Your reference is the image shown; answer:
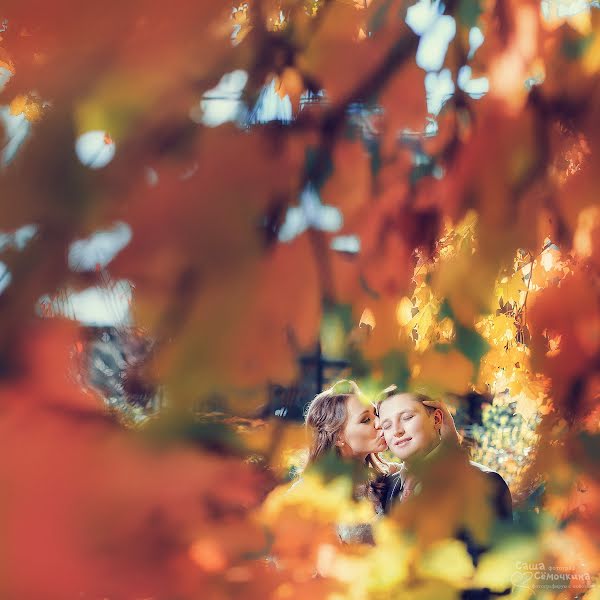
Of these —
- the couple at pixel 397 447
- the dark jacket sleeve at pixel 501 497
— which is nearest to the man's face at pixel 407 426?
the couple at pixel 397 447

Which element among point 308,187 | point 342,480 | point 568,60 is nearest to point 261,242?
point 308,187

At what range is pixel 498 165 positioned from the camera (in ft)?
3.36

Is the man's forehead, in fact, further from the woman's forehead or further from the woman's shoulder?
the woman's shoulder

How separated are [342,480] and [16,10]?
77cm

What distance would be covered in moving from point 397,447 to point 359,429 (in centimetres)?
6

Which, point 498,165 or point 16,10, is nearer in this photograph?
point 16,10

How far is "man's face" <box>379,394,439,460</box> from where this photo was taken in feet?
3.29

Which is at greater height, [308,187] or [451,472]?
[308,187]

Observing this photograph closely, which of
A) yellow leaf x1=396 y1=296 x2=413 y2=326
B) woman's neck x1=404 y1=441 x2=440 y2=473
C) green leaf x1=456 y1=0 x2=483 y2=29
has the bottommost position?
woman's neck x1=404 y1=441 x2=440 y2=473

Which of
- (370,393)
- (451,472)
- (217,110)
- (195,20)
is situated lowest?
(451,472)

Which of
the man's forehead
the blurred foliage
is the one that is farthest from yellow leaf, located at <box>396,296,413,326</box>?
the man's forehead

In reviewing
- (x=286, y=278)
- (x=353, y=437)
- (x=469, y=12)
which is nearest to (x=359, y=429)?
(x=353, y=437)

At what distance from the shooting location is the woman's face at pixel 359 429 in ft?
3.26

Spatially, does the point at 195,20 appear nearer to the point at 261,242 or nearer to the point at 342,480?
the point at 261,242
